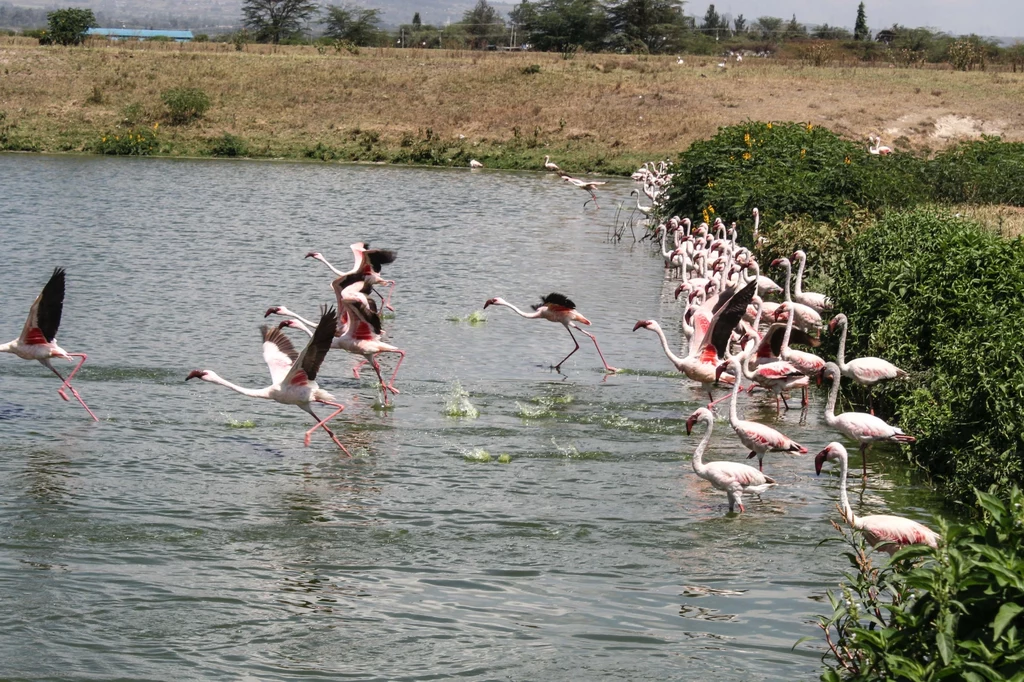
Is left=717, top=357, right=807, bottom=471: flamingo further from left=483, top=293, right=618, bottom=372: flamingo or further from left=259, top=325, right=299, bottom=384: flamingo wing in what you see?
left=483, top=293, right=618, bottom=372: flamingo

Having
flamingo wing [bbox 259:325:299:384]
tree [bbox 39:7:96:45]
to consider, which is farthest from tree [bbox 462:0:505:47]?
flamingo wing [bbox 259:325:299:384]

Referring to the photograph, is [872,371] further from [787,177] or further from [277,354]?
[787,177]

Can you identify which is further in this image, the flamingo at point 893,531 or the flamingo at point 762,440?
the flamingo at point 762,440

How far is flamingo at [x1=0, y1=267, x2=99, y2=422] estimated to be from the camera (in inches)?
439

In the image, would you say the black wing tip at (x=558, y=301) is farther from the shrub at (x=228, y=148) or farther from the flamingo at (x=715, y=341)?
the shrub at (x=228, y=148)

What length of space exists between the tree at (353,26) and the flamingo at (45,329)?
245 ft

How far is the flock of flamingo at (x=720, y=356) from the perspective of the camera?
9172mm

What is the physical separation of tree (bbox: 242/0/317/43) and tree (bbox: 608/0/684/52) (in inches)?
881

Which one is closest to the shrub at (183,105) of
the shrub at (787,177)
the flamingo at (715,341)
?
the shrub at (787,177)

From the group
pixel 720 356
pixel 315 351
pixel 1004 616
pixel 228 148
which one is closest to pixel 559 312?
pixel 720 356

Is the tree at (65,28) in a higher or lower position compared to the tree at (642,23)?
lower

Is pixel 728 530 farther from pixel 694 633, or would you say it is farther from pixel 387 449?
pixel 387 449

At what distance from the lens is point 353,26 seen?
8575 cm

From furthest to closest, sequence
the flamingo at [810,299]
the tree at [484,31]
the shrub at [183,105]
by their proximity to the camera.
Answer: the tree at [484,31]
the shrub at [183,105]
the flamingo at [810,299]
